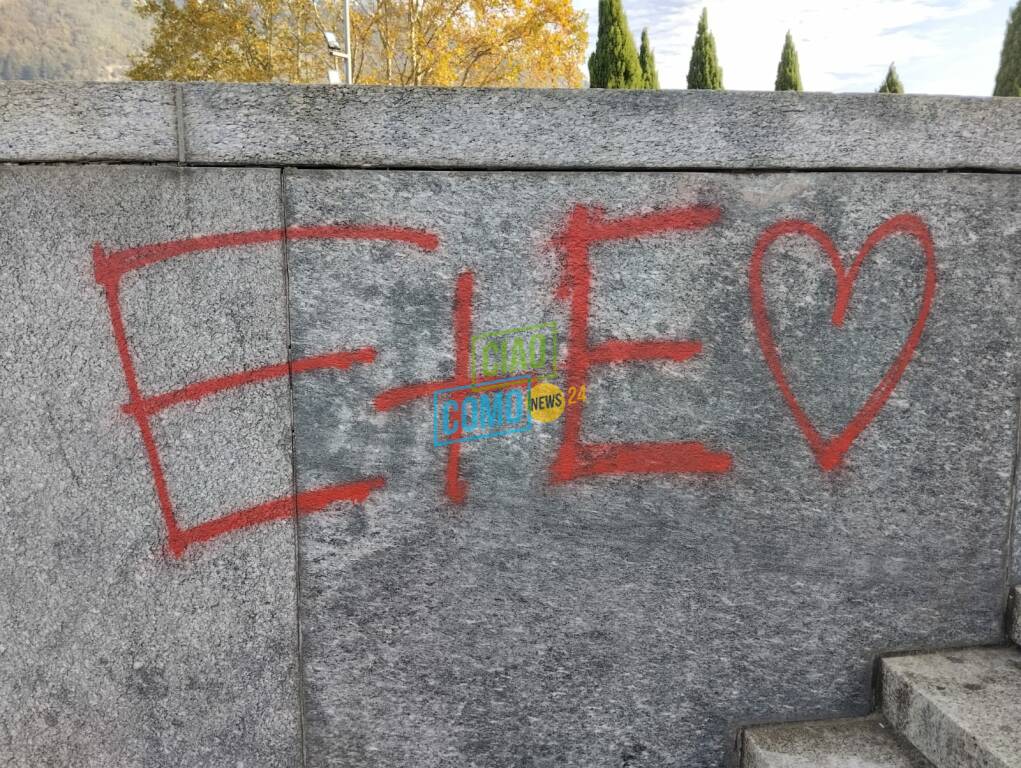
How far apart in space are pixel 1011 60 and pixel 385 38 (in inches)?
746

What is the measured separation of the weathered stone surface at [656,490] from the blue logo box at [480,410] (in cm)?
5

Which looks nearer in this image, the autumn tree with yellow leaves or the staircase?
the staircase

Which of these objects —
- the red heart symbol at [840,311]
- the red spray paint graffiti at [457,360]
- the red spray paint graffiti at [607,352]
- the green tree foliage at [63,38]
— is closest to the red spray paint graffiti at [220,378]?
the red spray paint graffiti at [457,360]

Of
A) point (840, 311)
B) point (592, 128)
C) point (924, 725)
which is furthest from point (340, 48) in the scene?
point (924, 725)

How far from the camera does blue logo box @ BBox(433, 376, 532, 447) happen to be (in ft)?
7.45

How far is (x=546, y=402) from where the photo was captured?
7.55 ft

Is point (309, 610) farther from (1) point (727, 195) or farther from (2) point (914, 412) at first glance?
(2) point (914, 412)

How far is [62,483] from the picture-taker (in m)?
2.21

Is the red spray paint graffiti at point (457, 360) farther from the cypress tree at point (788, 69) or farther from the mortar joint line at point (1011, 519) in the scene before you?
the cypress tree at point (788, 69)

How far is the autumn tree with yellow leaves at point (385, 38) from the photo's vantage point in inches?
891

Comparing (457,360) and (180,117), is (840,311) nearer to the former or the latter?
(457,360)

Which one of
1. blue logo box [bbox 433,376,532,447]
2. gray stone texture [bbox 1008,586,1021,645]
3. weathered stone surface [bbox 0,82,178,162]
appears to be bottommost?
gray stone texture [bbox 1008,586,1021,645]

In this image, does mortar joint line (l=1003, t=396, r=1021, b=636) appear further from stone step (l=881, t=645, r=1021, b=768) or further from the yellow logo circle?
the yellow logo circle

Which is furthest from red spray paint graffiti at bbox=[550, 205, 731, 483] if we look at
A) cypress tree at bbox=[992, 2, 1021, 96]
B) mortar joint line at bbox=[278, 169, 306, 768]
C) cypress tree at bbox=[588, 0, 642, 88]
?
cypress tree at bbox=[992, 2, 1021, 96]
